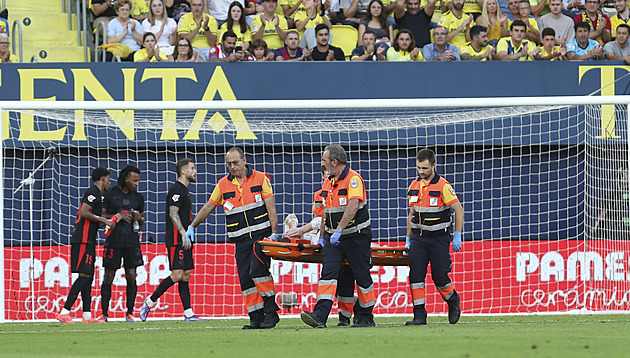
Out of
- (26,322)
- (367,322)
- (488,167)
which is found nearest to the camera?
(367,322)

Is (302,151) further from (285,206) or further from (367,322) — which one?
(367,322)

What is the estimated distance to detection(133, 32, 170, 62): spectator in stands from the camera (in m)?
13.6

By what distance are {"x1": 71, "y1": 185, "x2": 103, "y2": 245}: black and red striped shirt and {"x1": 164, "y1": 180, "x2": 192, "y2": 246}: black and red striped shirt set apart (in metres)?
0.79

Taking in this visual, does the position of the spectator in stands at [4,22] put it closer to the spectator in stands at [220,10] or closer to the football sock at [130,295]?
the spectator in stands at [220,10]

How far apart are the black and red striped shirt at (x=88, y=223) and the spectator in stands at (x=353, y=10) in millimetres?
5789

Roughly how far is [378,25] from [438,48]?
41.8 inches

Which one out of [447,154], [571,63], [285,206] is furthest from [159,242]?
[571,63]

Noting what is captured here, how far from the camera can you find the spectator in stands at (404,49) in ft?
46.3

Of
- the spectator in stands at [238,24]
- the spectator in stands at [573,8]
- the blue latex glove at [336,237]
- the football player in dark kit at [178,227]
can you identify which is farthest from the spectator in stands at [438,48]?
the blue latex glove at [336,237]

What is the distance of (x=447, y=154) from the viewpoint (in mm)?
13688

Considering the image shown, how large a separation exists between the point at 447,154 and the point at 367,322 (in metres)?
5.05

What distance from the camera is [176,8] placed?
15.0 meters

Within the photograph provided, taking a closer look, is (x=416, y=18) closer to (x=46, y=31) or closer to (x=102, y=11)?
(x=102, y=11)

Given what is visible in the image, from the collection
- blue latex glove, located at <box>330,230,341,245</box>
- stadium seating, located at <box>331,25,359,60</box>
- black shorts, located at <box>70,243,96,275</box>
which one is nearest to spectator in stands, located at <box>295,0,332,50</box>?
stadium seating, located at <box>331,25,359,60</box>
